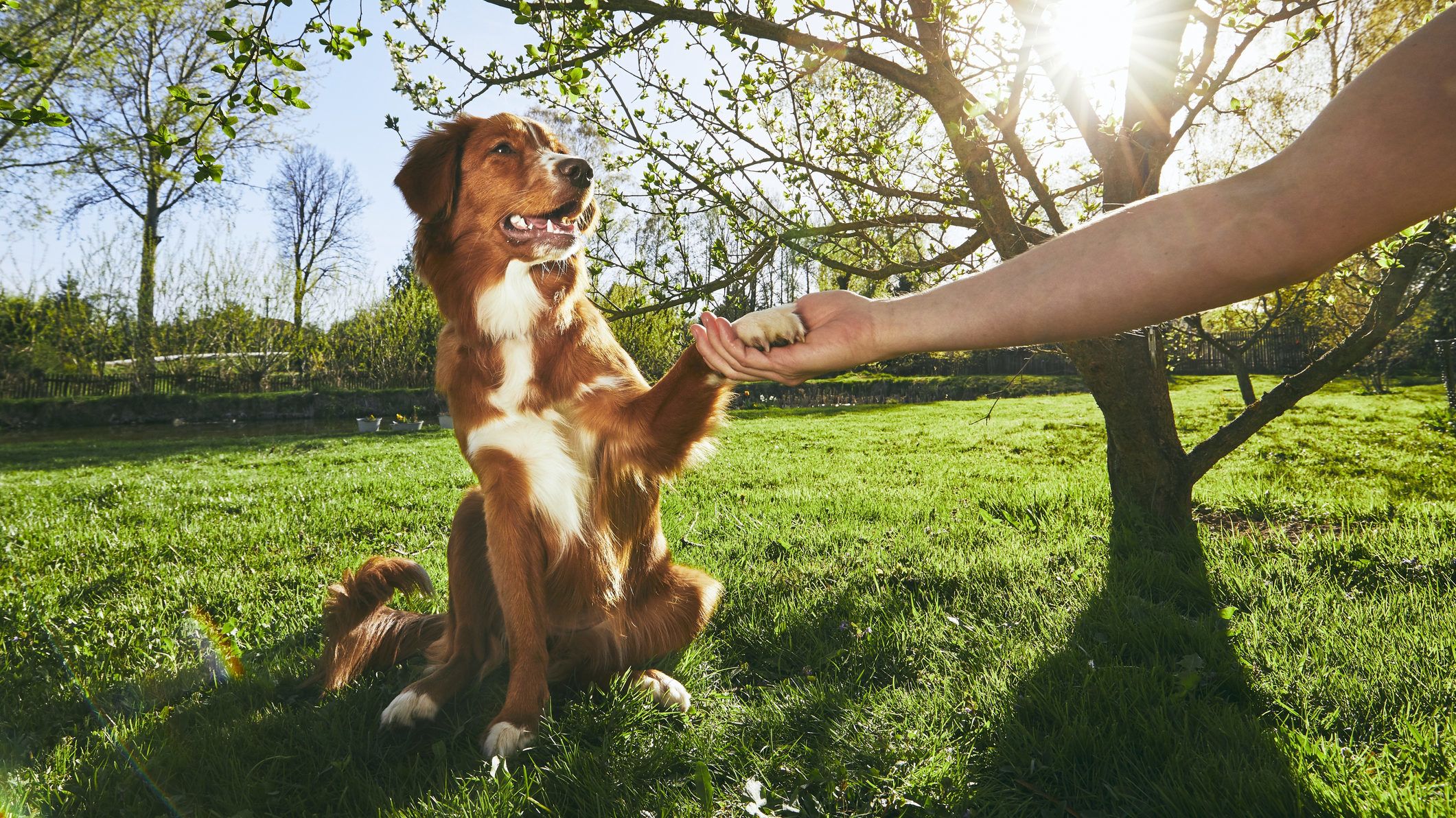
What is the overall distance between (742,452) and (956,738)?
7049mm

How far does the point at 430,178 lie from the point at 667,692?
1845 mm

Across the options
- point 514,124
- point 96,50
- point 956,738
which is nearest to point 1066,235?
point 956,738

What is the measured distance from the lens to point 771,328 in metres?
1.45

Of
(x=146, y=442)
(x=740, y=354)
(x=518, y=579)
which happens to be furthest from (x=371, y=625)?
(x=146, y=442)

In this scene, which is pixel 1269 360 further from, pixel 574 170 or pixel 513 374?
pixel 513 374

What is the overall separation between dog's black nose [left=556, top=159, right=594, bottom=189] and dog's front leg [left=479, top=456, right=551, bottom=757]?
2.96 feet

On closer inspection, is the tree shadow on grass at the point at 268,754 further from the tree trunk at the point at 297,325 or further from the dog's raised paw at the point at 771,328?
the tree trunk at the point at 297,325

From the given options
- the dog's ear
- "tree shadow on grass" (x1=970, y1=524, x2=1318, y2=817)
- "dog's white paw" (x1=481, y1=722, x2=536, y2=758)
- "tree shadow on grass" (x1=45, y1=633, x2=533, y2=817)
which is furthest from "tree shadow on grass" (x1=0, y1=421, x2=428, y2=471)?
"tree shadow on grass" (x1=970, y1=524, x2=1318, y2=817)

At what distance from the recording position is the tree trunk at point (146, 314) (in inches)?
811

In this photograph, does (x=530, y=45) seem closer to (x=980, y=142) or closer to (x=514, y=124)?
(x=514, y=124)

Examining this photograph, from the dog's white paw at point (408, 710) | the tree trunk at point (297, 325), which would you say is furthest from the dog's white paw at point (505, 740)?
the tree trunk at point (297, 325)

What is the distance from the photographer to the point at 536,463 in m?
2.22

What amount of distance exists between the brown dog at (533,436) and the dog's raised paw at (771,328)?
53 centimetres

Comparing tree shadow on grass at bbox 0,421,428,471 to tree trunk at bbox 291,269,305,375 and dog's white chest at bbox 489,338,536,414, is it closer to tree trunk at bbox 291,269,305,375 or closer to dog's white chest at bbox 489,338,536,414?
tree trunk at bbox 291,269,305,375
